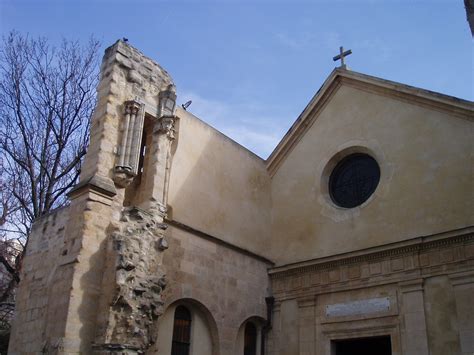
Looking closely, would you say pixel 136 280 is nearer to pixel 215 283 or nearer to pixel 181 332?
pixel 181 332

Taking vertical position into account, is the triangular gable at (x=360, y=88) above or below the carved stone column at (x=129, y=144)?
above

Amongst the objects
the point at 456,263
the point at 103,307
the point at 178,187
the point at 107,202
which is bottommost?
the point at 103,307

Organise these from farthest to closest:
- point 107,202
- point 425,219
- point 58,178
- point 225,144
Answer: point 58,178 < point 225,144 < point 425,219 < point 107,202

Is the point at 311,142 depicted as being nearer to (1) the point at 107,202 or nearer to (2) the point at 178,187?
(2) the point at 178,187

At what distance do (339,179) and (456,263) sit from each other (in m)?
3.88

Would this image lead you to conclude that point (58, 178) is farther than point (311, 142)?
Yes

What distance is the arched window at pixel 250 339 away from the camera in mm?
12102

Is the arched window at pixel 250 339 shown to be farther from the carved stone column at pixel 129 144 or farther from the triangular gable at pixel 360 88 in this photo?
the carved stone column at pixel 129 144

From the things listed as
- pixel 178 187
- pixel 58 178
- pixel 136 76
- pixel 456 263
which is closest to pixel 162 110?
pixel 136 76

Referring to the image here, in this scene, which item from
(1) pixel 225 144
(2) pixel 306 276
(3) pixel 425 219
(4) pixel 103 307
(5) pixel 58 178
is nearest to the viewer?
(4) pixel 103 307

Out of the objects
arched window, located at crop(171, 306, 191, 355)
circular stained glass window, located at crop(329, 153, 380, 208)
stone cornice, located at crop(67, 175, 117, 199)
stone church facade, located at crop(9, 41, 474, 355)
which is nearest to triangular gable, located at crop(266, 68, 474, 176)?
stone church facade, located at crop(9, 41, 474, 355)

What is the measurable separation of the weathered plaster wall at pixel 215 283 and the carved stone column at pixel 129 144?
5.12 feet

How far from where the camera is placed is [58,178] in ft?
50.3

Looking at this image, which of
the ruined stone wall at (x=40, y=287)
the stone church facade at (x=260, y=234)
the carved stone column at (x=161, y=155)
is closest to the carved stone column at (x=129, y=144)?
the stone church facade at (x=260, y=234)
